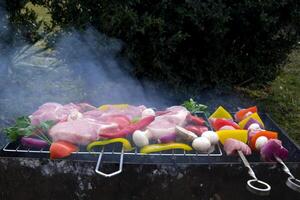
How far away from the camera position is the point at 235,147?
3.02 metres

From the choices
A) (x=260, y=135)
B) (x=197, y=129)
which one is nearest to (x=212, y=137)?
(x=197, y=129)

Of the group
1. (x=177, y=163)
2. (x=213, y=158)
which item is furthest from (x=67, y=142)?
(x=213, y=158)

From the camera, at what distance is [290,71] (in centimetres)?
865

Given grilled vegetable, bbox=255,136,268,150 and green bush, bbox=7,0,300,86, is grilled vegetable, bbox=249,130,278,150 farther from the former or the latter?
green bush, bbox=7,0,300,86

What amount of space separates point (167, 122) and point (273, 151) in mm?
834

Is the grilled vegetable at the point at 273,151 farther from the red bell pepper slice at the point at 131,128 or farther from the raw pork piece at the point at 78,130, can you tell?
the raw pork piece at the point at 78,130

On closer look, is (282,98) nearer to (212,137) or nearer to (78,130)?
(212,137)

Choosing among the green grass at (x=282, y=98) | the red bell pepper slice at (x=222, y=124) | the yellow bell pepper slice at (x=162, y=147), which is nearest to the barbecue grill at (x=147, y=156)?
the yellow bell pepper slice at (x=162, y=147)

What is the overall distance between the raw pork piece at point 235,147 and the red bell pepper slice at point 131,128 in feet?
2.04

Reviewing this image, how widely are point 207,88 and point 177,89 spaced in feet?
1.75

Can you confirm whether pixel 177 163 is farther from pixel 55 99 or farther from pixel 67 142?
pixel 55 99

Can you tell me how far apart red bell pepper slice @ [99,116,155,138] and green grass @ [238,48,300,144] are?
3.07 meters

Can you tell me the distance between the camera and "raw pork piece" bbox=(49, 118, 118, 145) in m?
3.08

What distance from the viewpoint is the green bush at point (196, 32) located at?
16.7 feet
